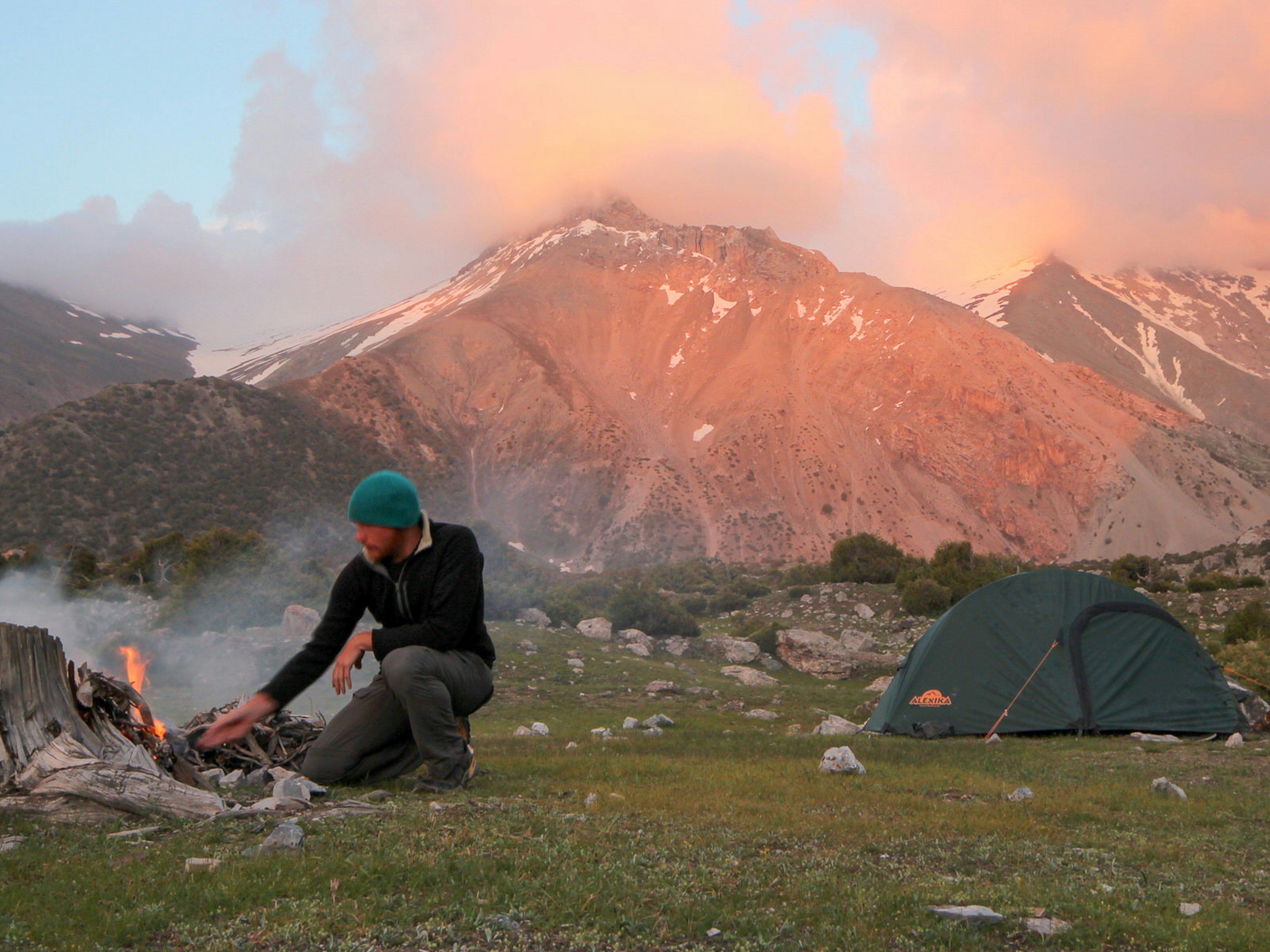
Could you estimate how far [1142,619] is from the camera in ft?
41.8

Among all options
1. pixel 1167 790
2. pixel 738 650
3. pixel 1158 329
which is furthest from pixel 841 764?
pixel 1158 329

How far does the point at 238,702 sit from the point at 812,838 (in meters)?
5.59

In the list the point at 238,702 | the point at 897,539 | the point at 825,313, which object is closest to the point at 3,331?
the point at 825,313

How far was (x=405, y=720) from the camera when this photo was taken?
21.6 feet

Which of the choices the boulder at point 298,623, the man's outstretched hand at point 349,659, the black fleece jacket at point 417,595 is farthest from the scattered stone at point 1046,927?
the boulder at point 298,623

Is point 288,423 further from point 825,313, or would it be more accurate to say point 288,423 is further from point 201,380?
point 825,313

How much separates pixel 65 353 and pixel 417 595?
148077 millimetres

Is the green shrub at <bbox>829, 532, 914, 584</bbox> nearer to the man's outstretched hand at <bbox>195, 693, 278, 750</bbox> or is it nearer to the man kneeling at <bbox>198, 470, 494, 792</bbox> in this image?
the man kneeling at <bbox>198, 470, 494, 792</bbox>

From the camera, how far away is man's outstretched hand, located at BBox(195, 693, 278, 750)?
17.3ft

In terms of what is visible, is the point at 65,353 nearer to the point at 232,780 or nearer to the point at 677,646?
the point at 677,646

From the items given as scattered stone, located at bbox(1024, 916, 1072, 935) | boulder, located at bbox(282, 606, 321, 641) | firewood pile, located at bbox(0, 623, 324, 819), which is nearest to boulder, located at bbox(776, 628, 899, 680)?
boulder, located at bbox(282, 606, 321, 641)

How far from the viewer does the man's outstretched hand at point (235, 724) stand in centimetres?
526

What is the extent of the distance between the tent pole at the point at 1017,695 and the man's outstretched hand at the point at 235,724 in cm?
949

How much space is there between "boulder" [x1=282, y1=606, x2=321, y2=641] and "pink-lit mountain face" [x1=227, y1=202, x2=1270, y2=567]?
163 feet
